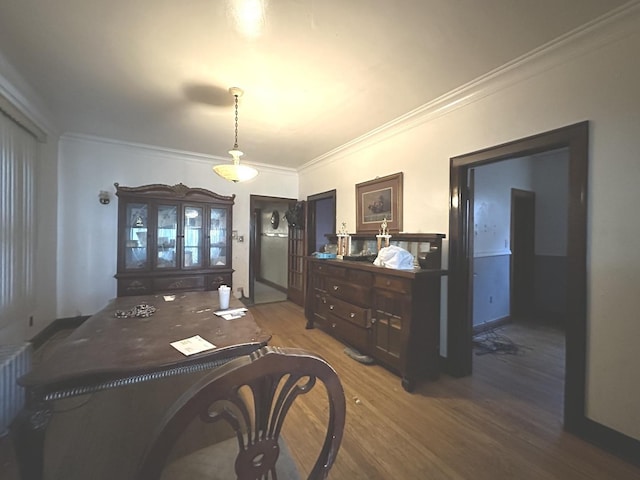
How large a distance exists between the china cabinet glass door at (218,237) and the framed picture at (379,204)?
2.13 metres

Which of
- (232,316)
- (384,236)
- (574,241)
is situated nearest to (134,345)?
(232,316)

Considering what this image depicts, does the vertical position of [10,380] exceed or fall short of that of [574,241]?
it falls short

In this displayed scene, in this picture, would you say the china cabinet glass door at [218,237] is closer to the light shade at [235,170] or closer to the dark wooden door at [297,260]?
the dark wooden door at [297,260]

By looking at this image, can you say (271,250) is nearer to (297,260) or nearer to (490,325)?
(297,260)

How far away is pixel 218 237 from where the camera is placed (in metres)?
4.21

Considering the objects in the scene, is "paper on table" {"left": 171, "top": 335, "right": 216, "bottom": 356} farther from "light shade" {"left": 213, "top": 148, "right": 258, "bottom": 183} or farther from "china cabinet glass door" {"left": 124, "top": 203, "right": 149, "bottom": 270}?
"china cabinet glass door" {"left": 124, "top": 203, "right": 149, "bottom": 270}

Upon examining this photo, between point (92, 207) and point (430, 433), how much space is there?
4.68m

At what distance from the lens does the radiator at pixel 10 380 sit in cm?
165

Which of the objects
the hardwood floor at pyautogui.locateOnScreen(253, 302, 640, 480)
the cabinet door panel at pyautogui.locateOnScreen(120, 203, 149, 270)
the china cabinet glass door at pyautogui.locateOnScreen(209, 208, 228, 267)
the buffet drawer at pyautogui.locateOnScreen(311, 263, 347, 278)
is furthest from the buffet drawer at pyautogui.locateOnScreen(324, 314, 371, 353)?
the cabinet door panel at pyautogui.locateOnScreen(120, 203, 149, 270)

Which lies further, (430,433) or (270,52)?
(270,52)

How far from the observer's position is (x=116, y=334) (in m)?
1.50

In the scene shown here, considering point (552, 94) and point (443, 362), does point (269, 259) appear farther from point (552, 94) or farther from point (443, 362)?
point (552, 94)

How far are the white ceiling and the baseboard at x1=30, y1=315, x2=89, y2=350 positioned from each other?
2.50 m

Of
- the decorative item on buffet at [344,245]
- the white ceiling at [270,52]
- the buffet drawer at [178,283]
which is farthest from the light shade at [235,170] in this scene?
the buffet drawer at [178,283]
